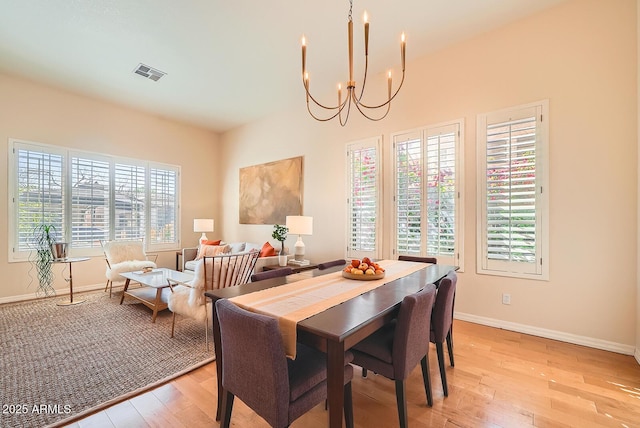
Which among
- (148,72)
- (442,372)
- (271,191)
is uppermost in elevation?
(148,72)

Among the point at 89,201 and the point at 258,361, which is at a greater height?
the point at 89,201

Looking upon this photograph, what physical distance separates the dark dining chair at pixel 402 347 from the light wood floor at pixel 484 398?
14.9 inches

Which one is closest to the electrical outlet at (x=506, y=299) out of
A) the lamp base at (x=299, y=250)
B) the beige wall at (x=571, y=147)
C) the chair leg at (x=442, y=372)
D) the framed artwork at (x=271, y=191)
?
the beige wall at (x=571, y=147)

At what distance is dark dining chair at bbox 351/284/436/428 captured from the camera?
1520 millimetres

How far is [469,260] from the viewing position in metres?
3.34

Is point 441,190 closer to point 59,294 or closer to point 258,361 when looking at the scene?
point 258,361

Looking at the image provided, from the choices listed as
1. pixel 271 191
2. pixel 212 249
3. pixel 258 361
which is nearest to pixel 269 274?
pixel 258 361

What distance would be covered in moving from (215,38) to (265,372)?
3.58 meters

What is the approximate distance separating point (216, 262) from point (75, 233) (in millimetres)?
3656

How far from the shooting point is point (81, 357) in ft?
8.31

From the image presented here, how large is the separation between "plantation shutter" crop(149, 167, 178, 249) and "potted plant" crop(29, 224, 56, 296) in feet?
4.98

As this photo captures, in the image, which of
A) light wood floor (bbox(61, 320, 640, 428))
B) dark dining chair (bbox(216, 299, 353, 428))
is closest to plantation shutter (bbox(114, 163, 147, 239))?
light wood floor (bbox(61, 320, 640, 428))

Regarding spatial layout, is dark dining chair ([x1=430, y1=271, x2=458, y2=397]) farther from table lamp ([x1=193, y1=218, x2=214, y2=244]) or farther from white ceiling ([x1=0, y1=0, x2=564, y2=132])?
table lamp ([x1=193, y1=218, x2=214, y2=244])

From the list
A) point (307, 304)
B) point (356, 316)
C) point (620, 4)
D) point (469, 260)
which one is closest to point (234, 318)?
point (307, 304)
